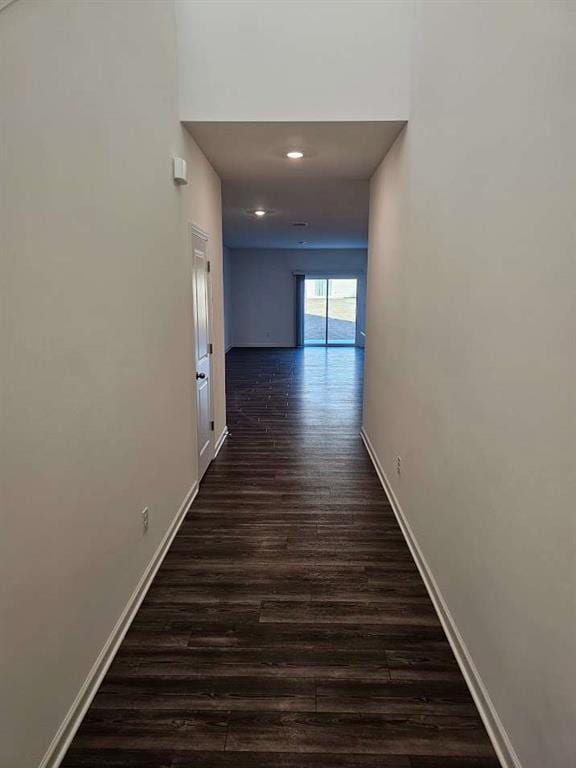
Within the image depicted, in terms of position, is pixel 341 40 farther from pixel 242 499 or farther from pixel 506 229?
pixel 242 499

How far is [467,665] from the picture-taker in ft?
6.97

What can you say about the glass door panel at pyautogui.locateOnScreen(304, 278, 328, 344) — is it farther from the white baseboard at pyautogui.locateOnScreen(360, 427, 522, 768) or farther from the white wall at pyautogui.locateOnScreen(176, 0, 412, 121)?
the white baseboard at pyautogui.locateOnScreen(360, 427, 522, 768)

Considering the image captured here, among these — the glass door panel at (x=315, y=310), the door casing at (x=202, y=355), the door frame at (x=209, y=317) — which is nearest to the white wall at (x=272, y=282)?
the glass door panel at (x=315, y=310)

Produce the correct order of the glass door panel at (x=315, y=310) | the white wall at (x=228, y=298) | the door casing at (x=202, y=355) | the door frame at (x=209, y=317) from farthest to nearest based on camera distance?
the glass door panel at (x=315, y=310) < the white wall at (x=228, y=298) < the door casing at (x=202, y=355) < the door frame at (x=209, y=317)

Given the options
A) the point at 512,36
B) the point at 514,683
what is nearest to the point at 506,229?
the point at 512,36

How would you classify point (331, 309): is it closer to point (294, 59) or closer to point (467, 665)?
point (294, 59)

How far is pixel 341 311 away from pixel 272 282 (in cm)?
214

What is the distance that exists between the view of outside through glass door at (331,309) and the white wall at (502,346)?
35.3 feet

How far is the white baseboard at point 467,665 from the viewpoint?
174cm

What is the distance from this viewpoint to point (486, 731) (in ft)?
6.15

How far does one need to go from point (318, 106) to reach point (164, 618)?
10.5ft

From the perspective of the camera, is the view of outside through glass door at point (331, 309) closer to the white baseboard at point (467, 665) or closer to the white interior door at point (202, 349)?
the white interior door at point (202, 349)

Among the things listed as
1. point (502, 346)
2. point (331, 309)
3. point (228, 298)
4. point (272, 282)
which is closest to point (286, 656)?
point (502, 346)

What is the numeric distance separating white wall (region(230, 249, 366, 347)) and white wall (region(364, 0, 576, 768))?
34.1 ft
